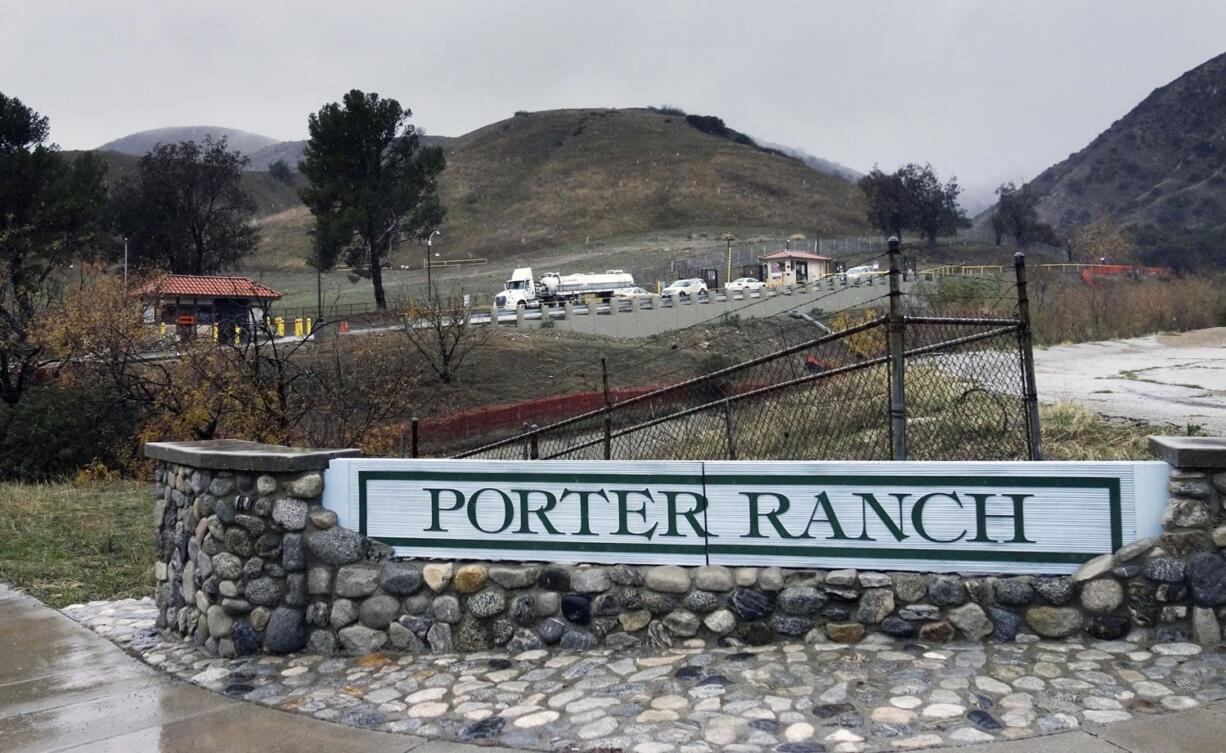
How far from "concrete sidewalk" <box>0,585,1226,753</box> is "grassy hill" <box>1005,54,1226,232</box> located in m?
127

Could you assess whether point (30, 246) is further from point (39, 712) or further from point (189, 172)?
point (39, 712)

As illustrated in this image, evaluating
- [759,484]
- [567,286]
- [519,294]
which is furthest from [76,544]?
[567,286]

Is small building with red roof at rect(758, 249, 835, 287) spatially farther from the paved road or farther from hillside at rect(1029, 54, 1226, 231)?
hillside at rect(1029, 54, 1226, 231)

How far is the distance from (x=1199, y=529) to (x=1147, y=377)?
16100 mm

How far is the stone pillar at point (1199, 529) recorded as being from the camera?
536 cm

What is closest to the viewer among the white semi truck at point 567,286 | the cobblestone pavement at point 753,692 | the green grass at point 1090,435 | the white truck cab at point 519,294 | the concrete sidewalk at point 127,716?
the cobblestone pavement at point 753,692

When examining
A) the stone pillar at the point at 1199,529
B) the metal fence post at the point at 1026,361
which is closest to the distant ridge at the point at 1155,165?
the metal fence post at the point at 1026,361

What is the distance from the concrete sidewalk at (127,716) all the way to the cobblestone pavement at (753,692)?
5.9 inches

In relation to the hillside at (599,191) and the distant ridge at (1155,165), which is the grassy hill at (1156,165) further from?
the hillside at (599,191)

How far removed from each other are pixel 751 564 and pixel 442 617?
186 cm

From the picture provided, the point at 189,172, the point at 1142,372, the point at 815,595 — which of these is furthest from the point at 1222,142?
the point at 815,595

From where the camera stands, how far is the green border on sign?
18.4ft

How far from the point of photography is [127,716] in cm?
564

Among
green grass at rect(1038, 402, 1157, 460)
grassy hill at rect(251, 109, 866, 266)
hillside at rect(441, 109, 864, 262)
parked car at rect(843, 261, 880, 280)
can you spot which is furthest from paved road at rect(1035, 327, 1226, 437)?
hillside at rect(441, 109, 864, 262)
